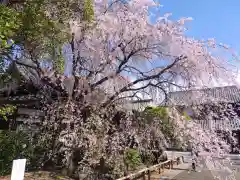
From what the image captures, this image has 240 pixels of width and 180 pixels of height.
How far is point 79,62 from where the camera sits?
7.36m

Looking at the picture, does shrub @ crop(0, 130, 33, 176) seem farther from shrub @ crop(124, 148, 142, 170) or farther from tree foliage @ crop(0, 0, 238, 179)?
shrub @ crop(124, 148, 142, 170)

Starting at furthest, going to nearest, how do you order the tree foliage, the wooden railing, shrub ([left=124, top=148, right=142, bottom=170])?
shrub ([left=124, top=148, right=142, bottom=170]) < the wooden railing < the tree foliage

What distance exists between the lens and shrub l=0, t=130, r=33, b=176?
7.25m

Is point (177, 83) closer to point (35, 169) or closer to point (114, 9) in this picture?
point (114, 9)

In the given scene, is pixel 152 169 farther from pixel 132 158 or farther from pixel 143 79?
pixel 143 79

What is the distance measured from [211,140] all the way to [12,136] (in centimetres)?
625

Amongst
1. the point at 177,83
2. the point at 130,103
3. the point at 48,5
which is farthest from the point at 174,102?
the point at 48,5

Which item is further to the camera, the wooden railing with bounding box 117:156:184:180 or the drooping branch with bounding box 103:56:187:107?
the wooden railing with bounding box 117:156:184:180

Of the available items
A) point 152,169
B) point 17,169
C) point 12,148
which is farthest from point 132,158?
point 17,169

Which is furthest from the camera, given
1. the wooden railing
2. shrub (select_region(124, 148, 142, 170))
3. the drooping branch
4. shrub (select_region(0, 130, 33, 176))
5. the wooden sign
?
shrub (select_region(124, 148, 142, 170))

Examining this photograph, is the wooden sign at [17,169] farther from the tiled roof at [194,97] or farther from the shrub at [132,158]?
the shrub at [132,158]

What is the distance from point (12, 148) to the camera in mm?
7504

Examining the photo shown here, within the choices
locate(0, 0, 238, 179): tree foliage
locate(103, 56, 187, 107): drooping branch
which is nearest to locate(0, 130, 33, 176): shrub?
locate(0, 0, 238, 179): tree foliage

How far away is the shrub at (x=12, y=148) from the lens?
7.25 metres
